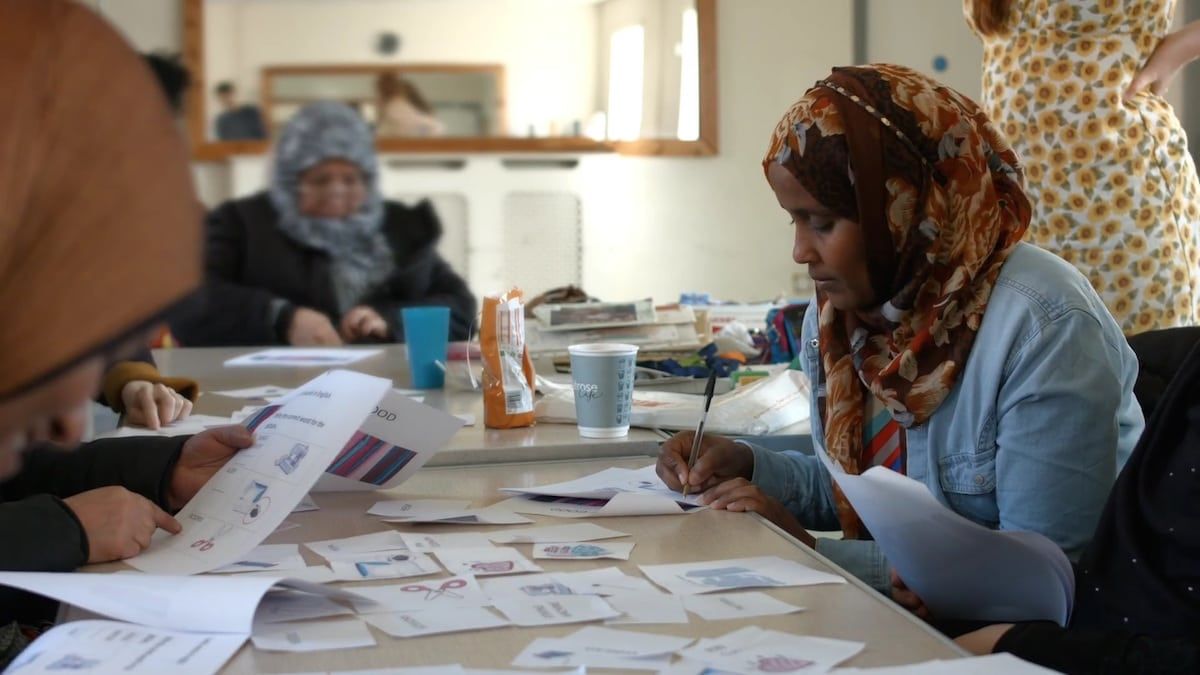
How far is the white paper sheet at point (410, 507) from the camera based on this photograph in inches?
56.2

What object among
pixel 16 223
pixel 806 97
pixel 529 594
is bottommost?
pixel 529 594

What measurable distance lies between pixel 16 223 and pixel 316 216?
11.4ft

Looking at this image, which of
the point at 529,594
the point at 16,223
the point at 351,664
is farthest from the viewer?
the point at 529,594

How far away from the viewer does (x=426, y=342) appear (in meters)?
2.39

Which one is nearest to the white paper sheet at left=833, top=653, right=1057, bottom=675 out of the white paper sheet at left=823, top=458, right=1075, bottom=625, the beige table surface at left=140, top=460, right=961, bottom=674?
the beige table surface at left=140, top=460, right=961, bottom=674

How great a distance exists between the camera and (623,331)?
2719mm

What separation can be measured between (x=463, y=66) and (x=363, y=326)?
2375mm

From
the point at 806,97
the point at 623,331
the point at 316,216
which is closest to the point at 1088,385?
the point at 806,97

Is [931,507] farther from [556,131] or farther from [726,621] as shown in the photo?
[556,131]

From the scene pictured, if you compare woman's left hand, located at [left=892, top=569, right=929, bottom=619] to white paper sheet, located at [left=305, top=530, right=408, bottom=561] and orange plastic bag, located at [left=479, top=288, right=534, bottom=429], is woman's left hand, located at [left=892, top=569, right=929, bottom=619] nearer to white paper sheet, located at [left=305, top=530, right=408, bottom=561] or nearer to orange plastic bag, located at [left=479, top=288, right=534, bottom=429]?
white paper sheet, located at [left=305, top=530, right=408, bottom=561]

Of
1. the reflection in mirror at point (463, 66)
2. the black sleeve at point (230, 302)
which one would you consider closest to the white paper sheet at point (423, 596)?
the black sleeve at point (230, 302)

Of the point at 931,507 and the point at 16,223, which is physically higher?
the point at 16,223

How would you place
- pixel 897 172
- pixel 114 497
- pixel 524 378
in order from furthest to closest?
pixel 524 378 → pixel 897 172 → pixel 114 497

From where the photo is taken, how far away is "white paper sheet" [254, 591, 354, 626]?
105 cm
